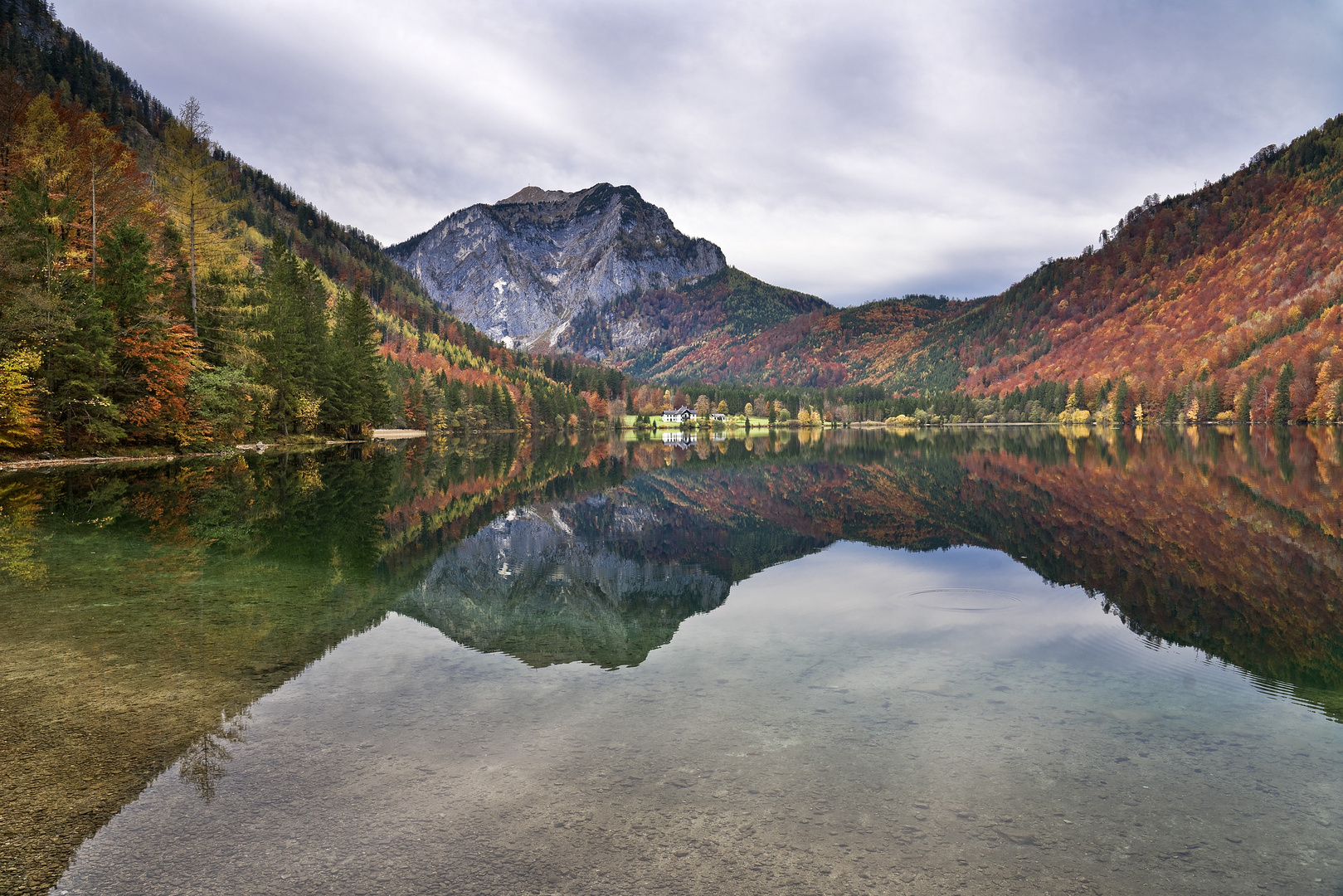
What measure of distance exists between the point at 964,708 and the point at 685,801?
13.6 feet

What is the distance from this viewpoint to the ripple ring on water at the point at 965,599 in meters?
13.9

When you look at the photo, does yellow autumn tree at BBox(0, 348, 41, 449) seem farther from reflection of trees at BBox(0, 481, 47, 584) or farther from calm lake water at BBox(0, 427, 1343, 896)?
calm lake water at BBox(0, 427, 1343, 896)

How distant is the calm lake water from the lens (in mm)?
→ 5258

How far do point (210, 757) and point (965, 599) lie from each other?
42.8 ft

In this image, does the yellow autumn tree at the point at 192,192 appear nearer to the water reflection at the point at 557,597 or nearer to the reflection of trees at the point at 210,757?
the water reflection at the point at 557,597

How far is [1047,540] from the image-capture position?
67.8 feet

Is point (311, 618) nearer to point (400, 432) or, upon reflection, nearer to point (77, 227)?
point (77, 227)

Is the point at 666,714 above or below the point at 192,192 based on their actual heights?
below

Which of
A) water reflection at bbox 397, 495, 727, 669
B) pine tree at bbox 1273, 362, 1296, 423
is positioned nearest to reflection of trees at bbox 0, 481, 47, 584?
water reflection at bbox 397, 495, 727, 669

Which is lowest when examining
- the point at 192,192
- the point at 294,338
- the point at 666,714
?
the point at 666,714

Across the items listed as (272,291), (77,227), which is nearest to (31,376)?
(77,227)

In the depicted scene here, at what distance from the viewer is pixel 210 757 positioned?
6875 mm

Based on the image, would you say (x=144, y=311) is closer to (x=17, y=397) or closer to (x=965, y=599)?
(x=17, y=397)

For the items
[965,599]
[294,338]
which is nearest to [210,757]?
[965,599]
